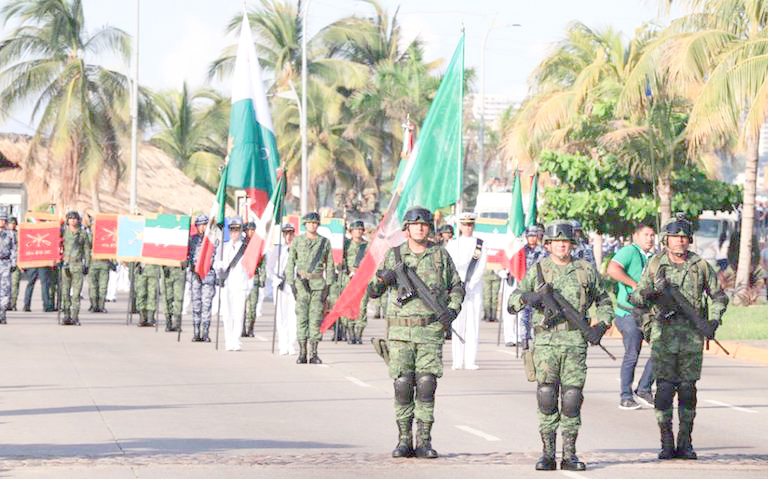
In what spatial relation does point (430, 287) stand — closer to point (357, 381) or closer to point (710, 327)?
point (710, 327)

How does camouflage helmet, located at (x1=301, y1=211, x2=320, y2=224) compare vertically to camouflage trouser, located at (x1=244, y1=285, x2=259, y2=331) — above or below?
above

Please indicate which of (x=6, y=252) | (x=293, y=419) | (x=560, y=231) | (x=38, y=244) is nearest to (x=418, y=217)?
(x=560, y=231)

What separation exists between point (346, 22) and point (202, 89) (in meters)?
6.87

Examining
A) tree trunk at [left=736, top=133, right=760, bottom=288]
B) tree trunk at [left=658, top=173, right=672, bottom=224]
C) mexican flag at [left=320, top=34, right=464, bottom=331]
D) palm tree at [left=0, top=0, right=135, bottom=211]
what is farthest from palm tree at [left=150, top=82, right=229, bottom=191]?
mexican flag at [left=320, top=34, right=464, bottom=331]

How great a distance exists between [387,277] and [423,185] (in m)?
4.16

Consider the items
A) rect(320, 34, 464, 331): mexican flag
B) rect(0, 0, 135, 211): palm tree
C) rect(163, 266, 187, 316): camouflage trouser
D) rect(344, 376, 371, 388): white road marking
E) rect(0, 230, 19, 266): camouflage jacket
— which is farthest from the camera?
rect(0, 0, 135, 211): palm tree

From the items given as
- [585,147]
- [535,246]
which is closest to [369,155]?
→ [585,147]

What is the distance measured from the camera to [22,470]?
9.97 metres

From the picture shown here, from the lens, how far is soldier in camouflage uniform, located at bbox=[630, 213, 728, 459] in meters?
11.0

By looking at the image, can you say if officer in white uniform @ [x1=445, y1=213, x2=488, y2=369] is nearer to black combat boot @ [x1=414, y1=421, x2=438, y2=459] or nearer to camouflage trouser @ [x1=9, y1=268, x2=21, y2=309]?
black combat boot @ [x1=414, y1=421, x2=438, y2=459]

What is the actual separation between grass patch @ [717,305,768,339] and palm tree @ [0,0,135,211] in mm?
25243

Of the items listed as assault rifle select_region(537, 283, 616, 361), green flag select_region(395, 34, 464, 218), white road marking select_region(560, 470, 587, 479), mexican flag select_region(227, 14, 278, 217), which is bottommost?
white road marking select_region(560, 470, 587, 479)

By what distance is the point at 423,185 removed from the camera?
49.4 feet

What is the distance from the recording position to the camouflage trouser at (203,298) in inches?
875
